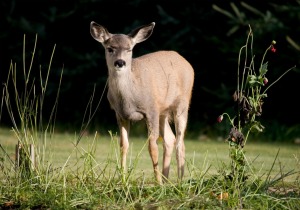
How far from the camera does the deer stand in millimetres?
8906

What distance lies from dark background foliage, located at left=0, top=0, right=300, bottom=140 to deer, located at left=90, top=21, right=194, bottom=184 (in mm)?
4609

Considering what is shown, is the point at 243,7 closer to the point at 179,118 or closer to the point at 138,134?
the point at 138,134

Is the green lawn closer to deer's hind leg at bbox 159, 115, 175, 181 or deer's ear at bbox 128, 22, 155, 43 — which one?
deer's hind leg at bbox 159, 115, 175, 181

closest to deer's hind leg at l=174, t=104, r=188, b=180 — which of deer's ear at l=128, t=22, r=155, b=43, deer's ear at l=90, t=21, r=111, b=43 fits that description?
deer's ear at l=128, t=22, r=155, b=43

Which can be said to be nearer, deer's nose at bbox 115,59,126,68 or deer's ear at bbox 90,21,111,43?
deer's nose at bbox 115,59,126,68

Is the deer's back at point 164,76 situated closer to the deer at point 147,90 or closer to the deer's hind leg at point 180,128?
the deer at point 147,90

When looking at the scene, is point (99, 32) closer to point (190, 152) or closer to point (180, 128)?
point (180, 128)

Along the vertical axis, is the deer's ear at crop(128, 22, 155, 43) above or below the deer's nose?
above

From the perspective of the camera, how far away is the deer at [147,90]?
29.2 feet

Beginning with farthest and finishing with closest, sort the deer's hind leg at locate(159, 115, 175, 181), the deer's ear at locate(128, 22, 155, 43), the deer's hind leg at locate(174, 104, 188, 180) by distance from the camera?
→ 1. the deer's hind leg at locate(174, 104, 188, 180)
2. the deer's hind leg at locate(159, 115, 175, 181)
3. the deer's ear at locate(128, 22, 155, 43)

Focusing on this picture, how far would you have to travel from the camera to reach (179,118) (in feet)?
32.9

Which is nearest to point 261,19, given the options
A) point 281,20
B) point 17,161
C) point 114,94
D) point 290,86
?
point 281,20

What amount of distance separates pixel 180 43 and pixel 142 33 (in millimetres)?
7208

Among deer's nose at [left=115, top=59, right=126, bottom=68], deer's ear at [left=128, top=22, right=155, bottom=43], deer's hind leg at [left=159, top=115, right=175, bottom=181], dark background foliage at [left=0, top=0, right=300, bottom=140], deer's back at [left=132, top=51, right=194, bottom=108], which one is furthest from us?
dark background foliage at [left=0, top=0, right=300, bottom=140]
